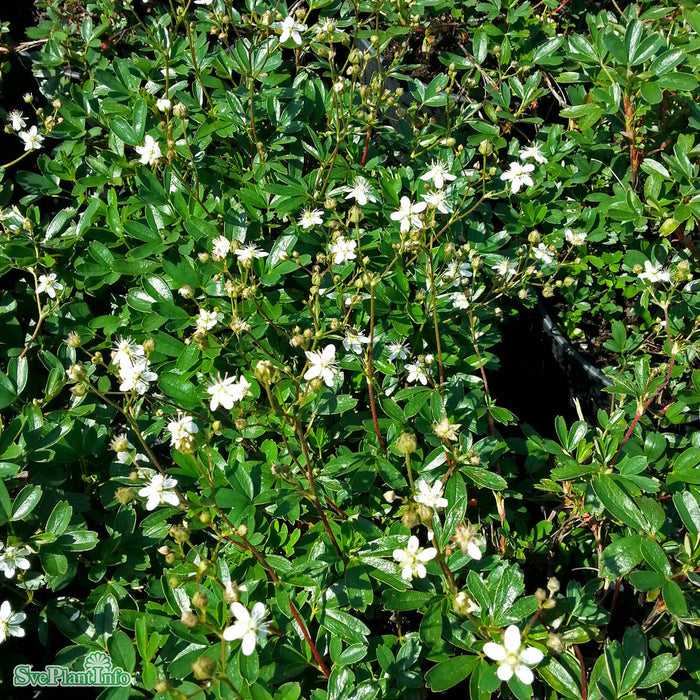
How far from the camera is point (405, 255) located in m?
1.82

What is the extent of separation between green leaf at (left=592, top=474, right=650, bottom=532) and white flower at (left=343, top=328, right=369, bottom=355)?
2.13 ft

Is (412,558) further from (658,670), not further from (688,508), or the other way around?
(688,508)

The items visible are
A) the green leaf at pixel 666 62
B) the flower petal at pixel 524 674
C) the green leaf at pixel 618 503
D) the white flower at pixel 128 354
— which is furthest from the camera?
the green leaf at pixel 666 62

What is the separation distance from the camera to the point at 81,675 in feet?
4.37

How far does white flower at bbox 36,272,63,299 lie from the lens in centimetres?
176

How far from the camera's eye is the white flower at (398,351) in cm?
164

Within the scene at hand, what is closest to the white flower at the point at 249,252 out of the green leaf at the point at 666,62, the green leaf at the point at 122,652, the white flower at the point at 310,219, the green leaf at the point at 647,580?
the white flower at the point at 310,219

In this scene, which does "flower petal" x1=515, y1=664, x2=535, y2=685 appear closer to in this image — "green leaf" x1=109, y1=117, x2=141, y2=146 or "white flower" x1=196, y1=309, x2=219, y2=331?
"white flower" x1=196, y1=309, x2=219, y2=331

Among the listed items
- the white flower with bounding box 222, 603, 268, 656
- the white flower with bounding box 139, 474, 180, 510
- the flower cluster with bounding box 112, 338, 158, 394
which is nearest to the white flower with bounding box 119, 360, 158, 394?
the flower cluster with bounding box 112, 338, 158, 394

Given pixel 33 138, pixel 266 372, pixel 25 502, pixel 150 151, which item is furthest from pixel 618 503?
pixel 33 138

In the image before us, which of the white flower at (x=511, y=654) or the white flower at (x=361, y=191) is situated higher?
the white flower at (x=361, y=191)

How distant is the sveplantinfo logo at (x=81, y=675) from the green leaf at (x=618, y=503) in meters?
1.09

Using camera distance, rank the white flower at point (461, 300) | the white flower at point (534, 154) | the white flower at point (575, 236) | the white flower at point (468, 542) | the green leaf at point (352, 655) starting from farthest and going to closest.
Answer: the white flower at point (575, 236), the white flower at point (534, 154), the white flower at point (461, 300), the green leaf at point (352, 655), the white flower at point (468, 542)

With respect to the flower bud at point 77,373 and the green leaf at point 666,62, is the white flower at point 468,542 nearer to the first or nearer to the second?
the flower bud at point 77,373
